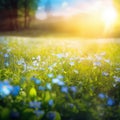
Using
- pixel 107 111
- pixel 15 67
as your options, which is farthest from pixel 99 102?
pixel 15 67

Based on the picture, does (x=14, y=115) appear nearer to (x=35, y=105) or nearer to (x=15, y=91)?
(x=35, y=105)

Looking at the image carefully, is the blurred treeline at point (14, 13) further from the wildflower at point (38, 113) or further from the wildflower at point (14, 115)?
the wildflower at point (14, 115)

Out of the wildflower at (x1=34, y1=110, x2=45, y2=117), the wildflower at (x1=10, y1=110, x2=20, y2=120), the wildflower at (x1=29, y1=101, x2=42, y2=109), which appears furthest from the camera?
the wildflower at (x1=29, y1=101, x2=42, y2=109)

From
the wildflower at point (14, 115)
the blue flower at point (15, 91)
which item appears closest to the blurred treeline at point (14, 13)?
the blue flower at point (15, 91)

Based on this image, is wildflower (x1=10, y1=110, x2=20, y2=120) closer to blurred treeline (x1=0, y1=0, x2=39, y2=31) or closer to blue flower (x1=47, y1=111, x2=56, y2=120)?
blue flower (x1=47, y1=111, x2=56, y2=120)

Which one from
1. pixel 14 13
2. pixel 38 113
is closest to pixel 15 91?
pixel 38 113

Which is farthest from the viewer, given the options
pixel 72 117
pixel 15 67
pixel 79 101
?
pixel 15 67

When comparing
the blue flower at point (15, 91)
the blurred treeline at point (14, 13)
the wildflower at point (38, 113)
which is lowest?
the wildflower at point (38, 113)

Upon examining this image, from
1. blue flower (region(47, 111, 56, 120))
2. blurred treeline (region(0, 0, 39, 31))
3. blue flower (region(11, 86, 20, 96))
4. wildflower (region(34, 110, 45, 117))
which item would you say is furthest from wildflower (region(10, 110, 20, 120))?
blurred treeline (region(0, 0, 39, 31))

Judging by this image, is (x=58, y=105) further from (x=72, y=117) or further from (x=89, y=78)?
(x=89, y=78)

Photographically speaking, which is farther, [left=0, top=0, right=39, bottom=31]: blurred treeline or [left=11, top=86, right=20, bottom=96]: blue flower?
[left=0, top=0, right=39, bottom=31]: blurred treeline

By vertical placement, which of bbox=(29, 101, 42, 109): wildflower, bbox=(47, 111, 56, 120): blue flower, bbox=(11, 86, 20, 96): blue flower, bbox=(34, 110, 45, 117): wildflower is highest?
bbox=(11, 86, 20, 96): blue flower
